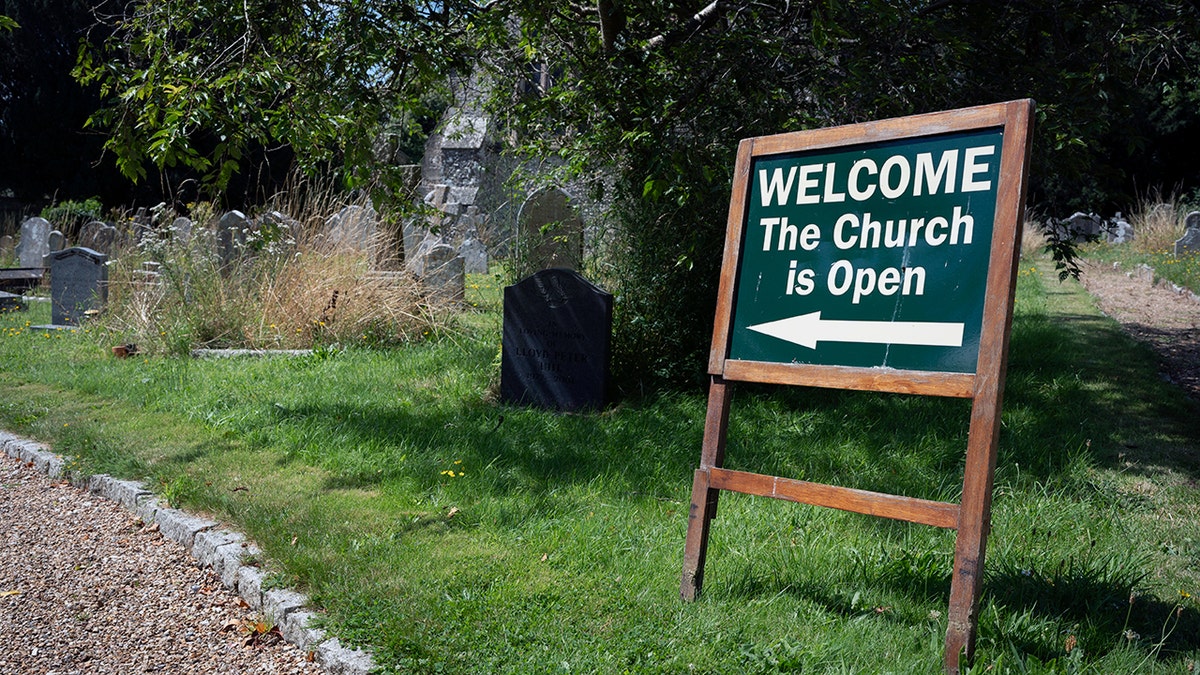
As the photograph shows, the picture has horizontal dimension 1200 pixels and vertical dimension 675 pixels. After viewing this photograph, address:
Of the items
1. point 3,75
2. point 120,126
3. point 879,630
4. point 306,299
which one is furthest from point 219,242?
point 3,75

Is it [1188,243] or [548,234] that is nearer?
[548,234]

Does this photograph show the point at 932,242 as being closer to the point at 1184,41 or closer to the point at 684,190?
the point at 684,190

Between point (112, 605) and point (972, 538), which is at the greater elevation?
point (972, 538)

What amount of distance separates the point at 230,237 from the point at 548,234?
435cm

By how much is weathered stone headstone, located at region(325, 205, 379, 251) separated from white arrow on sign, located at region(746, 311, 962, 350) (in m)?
7.29

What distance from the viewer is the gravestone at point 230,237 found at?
9766 millimetres

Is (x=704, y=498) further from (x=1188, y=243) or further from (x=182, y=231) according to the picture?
(x=1188, y=243)

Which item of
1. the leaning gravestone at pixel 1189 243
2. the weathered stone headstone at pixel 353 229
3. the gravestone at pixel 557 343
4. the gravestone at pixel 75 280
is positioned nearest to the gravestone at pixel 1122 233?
the leaning gravestone at pixel 1189 243

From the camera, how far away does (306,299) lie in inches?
355

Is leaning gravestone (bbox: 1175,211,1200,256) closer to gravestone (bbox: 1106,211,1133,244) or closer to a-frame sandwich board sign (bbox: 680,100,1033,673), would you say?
gravestone (bbox: 1106,211,1133,244)

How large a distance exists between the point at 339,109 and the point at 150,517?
271 cm

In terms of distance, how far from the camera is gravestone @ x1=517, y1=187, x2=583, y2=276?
7.57 meters

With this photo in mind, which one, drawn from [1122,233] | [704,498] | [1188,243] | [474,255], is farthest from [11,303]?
[1122,233]

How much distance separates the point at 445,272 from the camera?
34.4 feet
